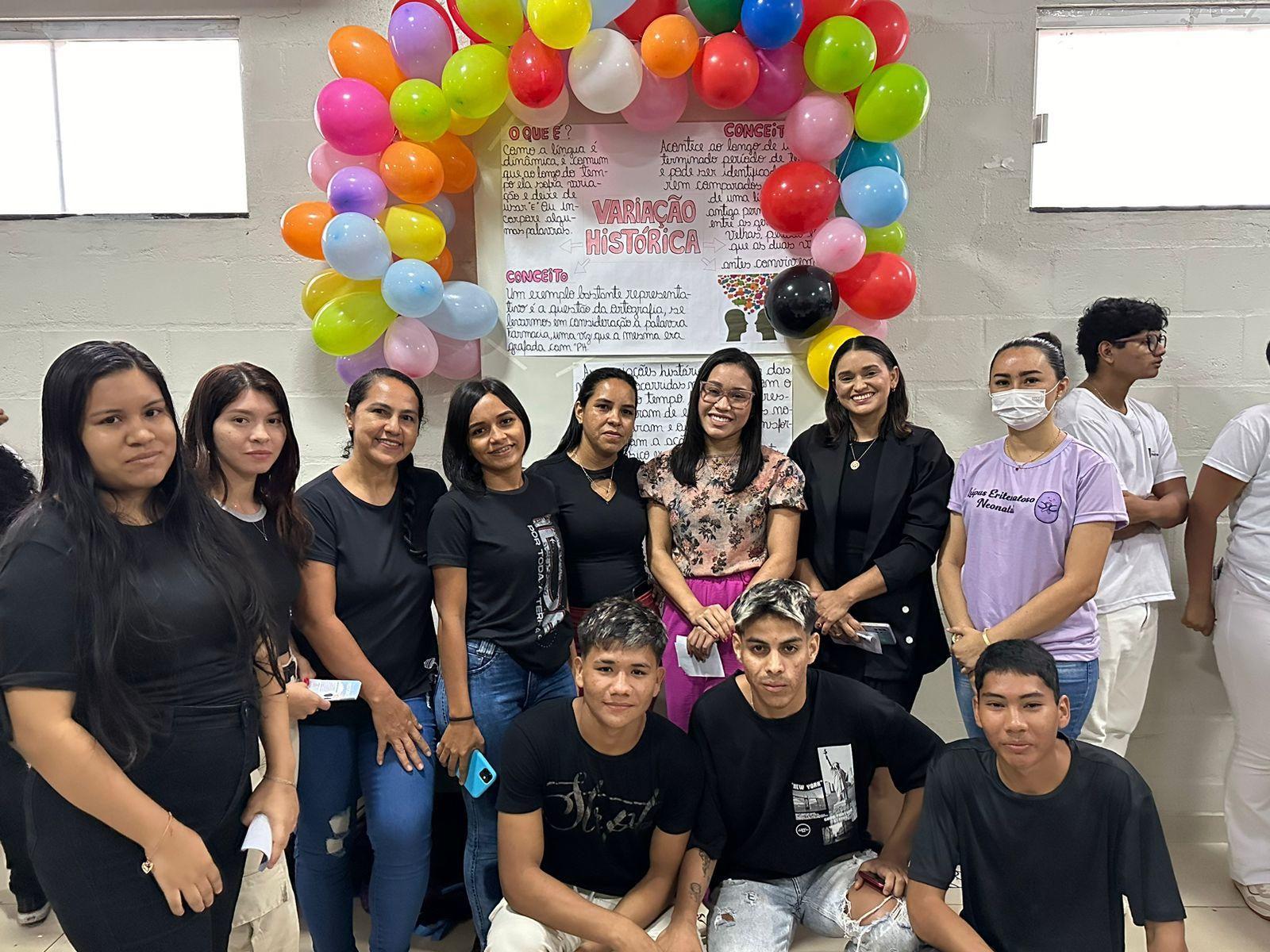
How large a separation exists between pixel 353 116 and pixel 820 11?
4.35ft

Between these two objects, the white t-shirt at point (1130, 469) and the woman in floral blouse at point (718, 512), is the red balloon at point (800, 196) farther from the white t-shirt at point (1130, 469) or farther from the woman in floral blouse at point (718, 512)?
the white t-shirt at point (1130, 469)

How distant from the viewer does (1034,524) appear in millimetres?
2006

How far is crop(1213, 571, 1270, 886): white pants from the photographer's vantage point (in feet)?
8.02

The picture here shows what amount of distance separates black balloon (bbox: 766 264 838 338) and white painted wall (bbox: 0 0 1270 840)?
25 centimetres

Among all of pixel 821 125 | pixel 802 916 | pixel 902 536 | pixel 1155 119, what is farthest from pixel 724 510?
pixel 1155 119

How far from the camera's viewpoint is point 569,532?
2.15 meters

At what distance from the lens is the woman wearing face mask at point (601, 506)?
216 cm

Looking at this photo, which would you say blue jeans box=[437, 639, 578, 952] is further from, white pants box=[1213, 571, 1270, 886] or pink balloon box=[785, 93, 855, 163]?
white pants box=[1213, 571, 1270, 886]

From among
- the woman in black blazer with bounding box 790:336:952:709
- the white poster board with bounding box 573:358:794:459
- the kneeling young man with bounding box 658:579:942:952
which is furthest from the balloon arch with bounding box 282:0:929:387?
the kneeling young man with bounding box 658:579:942:952

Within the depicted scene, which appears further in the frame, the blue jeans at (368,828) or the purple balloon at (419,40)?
the purple balloon at (419,40)

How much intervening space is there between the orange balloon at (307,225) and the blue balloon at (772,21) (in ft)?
4.19

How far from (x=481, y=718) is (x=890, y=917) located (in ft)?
3.20

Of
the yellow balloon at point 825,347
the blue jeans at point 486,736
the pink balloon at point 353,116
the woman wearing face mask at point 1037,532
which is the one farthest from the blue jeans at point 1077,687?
the pink balloon at point 353,116

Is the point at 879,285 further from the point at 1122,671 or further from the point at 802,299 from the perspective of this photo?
the point at 1122,671
